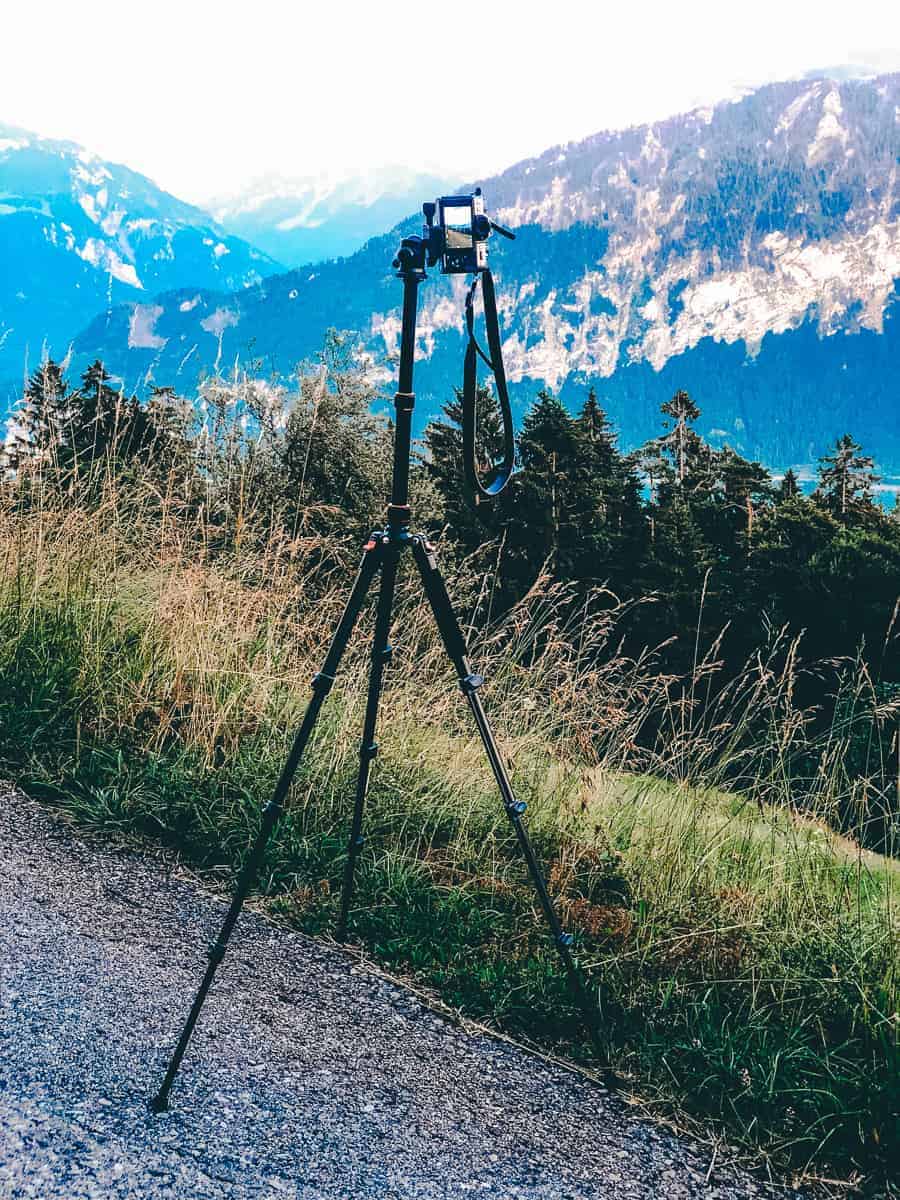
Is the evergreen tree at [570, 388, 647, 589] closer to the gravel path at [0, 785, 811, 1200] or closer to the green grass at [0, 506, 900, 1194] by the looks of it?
the green grass at [0, 506, 900, 1194]

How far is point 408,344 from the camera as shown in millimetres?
2646

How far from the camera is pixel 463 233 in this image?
2537 mm

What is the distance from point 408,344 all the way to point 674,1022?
7.37 feet

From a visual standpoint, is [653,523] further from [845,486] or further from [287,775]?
[287,775]

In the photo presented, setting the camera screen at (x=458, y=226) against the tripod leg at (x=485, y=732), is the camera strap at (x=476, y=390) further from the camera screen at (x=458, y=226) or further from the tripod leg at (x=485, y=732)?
the tripod leg at (x=485, y=732)

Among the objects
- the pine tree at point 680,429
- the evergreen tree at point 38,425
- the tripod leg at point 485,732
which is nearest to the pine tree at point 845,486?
the pine tree at point 680,429

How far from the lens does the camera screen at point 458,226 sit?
2.53m

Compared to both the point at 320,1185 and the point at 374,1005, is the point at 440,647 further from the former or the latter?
the point at 320,1185

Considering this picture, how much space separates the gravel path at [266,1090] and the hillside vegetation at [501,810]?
21 cm

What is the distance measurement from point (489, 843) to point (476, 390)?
198 centimetres

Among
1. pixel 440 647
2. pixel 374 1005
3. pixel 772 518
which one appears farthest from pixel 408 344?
pixel 772 518

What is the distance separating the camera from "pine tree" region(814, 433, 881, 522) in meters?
32.8

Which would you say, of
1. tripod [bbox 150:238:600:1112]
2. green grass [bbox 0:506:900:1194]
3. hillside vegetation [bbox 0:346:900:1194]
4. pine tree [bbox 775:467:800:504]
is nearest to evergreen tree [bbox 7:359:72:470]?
hillside vegetation [bbox 0:346:900:1194]

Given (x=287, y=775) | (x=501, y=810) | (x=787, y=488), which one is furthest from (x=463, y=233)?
(x=787, y=488)
